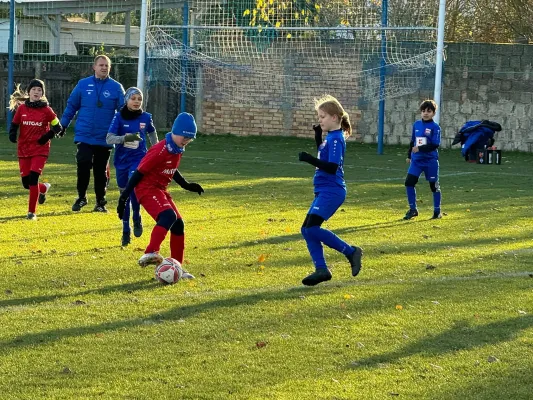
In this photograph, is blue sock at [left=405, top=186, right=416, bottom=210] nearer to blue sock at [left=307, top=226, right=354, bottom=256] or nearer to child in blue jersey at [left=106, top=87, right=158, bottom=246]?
child in blue jersey at [left=106, top=87, right=158, bottom=246]

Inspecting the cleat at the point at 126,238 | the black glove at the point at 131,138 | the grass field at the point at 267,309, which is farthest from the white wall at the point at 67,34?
the cleat at the point at 126,238

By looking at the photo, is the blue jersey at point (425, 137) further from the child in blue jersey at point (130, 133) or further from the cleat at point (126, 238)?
the cleat at point (126, 238)

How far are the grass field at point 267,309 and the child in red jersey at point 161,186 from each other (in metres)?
0.32

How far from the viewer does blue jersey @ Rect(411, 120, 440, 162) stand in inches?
554

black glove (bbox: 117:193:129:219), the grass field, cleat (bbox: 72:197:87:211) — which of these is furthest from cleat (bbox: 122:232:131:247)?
cleat (bbox: 72:197:87:211)

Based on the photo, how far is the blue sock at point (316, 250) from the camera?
28.9 feet

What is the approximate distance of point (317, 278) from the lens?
340 inches

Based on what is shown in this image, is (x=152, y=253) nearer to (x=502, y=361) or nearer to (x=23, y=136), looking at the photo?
(x=502, y=361)

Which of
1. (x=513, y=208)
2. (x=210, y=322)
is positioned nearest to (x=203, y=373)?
(x=210, y=322)

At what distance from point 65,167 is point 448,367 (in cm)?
1443

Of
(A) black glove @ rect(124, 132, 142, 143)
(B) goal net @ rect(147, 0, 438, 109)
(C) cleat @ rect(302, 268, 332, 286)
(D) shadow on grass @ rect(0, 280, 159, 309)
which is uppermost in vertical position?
(B) goal net @ rect(147, 0, 438, 109)

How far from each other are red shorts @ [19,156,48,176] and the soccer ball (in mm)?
4947

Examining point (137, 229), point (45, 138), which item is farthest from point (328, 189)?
point (45, 138)

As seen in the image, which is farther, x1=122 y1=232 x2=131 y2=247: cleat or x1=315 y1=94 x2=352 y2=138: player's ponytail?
x1=122 y1=232 x2=131 y2=247: cleat
